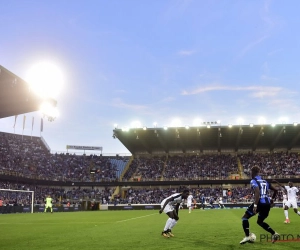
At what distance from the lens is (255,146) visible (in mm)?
69312

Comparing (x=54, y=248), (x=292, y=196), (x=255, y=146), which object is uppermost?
(x=255, y=146)

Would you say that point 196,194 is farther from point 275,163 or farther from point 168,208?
point 168,208

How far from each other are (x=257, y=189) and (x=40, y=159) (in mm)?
65626

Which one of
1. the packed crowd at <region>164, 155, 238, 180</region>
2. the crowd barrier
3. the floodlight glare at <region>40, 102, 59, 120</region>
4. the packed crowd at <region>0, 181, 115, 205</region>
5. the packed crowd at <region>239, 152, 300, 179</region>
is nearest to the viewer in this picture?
the floodlight glare at <region>40, 102, 59, 120</region>

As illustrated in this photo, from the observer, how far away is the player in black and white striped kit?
14.3 meters

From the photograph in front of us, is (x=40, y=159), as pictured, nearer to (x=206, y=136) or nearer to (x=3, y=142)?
(x=3, y=142)

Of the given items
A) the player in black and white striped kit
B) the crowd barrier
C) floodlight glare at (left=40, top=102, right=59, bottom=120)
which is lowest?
the crowd barrier

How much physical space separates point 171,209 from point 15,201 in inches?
1677

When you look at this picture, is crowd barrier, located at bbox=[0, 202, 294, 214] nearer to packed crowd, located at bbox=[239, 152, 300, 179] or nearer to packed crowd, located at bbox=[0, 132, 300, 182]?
packed crowd, located at bbox=[0, 132, 300, 182]

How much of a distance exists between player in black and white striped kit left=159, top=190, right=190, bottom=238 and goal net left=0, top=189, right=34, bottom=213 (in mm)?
32049

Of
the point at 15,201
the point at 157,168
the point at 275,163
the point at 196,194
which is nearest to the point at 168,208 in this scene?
→ the point at 15,201

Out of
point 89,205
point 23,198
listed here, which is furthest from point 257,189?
point 23,198

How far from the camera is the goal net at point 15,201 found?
1780 inches

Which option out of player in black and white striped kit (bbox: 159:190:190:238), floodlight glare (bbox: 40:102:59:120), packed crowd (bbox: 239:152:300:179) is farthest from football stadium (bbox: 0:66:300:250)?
player in black and white striped kit (bbox: 159:190:190:238)
